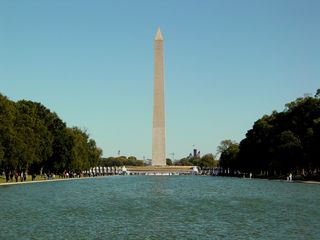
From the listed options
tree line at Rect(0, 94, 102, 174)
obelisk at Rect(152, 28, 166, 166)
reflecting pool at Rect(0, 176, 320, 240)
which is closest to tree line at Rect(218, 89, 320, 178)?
obelisk at Rect(152, 28, 166, 166)

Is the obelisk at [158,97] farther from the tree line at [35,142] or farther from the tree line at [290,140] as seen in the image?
the tree line at [290,140]

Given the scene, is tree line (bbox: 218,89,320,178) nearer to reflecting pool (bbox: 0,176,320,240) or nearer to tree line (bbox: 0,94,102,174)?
tree line (bbox: 0,94,102,174)

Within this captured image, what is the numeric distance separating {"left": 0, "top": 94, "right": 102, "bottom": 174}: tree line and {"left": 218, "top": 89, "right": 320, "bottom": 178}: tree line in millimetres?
34228

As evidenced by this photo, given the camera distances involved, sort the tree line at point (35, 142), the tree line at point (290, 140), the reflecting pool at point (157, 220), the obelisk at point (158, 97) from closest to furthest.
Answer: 1. the reflecting pool at point (157, 220)
2. the tree line at point (35, 142)
3. the tree line at point (290, 140)
4. the obelisk at point (158, 97)

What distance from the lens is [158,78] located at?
120000 mm

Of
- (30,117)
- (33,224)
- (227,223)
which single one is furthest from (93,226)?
(30,117)

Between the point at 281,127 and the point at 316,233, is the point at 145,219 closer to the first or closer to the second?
the point at 316,233

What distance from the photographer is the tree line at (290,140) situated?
89.3m

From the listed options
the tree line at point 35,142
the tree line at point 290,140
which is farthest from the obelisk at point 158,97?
the tree line at point 290,140

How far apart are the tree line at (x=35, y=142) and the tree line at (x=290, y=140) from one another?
112ft

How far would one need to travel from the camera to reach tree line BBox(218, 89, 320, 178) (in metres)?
89.3

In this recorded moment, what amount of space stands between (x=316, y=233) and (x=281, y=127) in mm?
80306

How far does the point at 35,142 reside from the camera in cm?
8969

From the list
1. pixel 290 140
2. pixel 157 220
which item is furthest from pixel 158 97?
pixel 157 220
